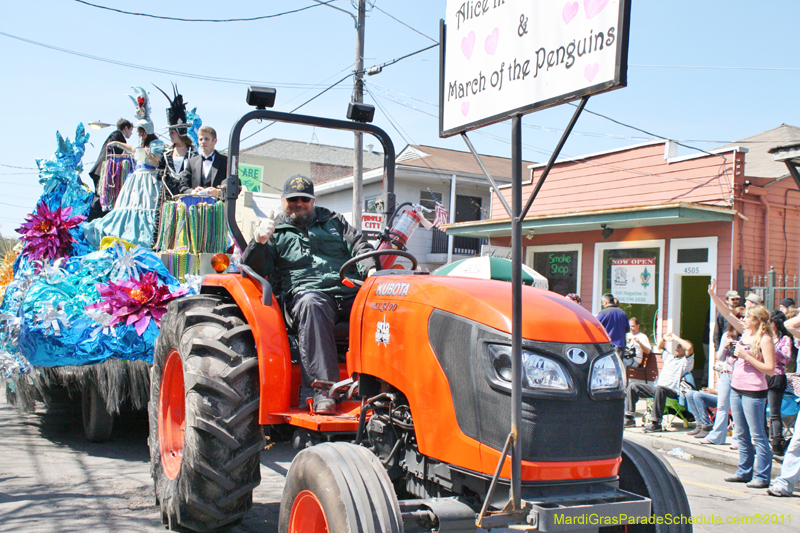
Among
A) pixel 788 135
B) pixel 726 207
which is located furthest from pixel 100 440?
pixel 788 135

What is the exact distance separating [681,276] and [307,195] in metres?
9.66

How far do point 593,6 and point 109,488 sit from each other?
462 centimetres

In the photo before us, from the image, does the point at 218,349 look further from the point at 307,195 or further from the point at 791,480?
the point at 791,480

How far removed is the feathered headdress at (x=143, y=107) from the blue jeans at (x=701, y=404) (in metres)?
7.55

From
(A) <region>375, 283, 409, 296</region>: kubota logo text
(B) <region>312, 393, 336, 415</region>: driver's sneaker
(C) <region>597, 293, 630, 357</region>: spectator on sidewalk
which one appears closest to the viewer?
(A) <region>375, 283, 409, 296</region>: kubota logo text

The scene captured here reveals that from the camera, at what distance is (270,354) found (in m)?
3.60

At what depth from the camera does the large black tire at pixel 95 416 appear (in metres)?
6.00

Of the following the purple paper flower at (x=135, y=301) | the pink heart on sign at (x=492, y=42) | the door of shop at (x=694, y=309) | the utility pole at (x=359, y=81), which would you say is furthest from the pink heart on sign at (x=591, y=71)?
the utility pole at (x=359, y=81)

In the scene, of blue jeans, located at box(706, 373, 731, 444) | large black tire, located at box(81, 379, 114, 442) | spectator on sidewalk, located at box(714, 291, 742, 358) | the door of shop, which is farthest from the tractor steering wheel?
the door of shop

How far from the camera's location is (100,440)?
20.7 ft

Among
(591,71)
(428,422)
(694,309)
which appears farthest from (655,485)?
(694,309)

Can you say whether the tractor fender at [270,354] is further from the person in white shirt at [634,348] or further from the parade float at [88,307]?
the person in white shirt at [634,348]

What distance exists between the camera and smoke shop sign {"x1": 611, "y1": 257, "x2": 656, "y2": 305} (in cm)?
1237

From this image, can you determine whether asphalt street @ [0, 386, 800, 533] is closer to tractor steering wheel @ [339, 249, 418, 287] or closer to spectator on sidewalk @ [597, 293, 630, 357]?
tractor steering wheel @ [339, 249, 418, 287]
